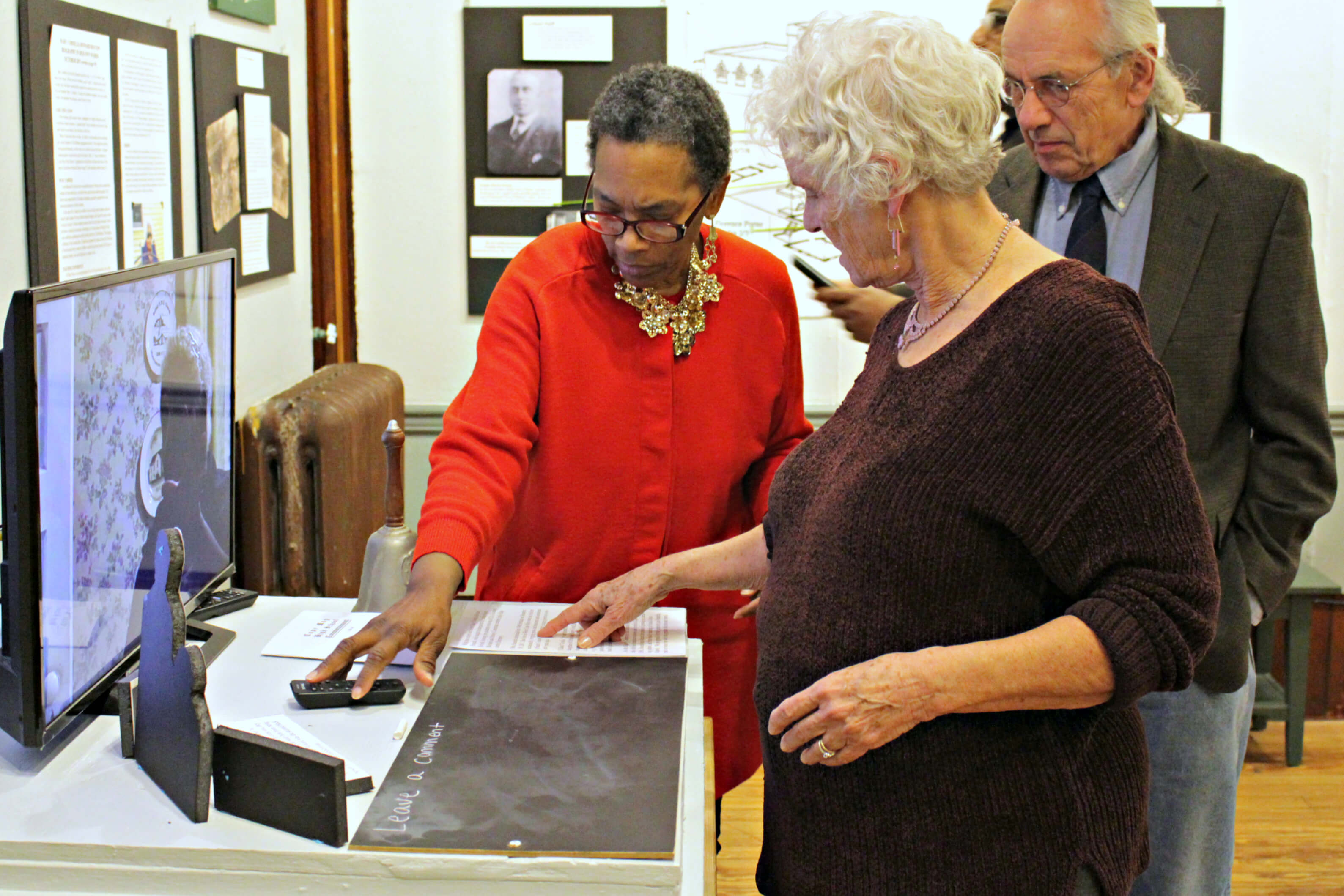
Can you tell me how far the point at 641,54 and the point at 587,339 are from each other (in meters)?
2.10

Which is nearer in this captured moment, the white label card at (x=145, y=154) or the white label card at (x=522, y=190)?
the white label card at (x=145, y=154)

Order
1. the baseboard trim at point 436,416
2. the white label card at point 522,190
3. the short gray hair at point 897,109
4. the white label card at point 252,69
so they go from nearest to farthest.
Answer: the short gray hair at point 897,109 < the white label card at point 252,69 < the white label card at point 522,190 < the baseboard trim at point 436,416

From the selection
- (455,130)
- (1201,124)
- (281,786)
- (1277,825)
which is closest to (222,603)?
(281,786)

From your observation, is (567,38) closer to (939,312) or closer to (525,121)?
(525,121)

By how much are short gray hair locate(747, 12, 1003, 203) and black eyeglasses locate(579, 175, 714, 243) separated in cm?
40

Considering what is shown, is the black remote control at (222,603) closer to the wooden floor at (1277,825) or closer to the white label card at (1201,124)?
the wooden floor at (1277,825)

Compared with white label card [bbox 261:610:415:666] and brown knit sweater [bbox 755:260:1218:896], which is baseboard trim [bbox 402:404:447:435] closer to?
white label card [bbox 261:610:415:666]

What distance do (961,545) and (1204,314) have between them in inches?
31.4

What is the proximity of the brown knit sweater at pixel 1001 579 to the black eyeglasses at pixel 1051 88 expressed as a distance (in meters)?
0.66

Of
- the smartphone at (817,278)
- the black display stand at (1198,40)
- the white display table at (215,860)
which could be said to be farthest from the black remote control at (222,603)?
the black display stand at (1198,40)

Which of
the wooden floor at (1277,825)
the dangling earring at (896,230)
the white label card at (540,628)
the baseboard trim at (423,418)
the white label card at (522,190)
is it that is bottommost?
the wooden floor at (1277,825)

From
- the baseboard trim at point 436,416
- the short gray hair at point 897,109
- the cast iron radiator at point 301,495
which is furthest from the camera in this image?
the baseboard trim at point 436,416

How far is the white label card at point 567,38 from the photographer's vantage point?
141 inches

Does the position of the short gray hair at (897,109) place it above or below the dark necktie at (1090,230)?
above
